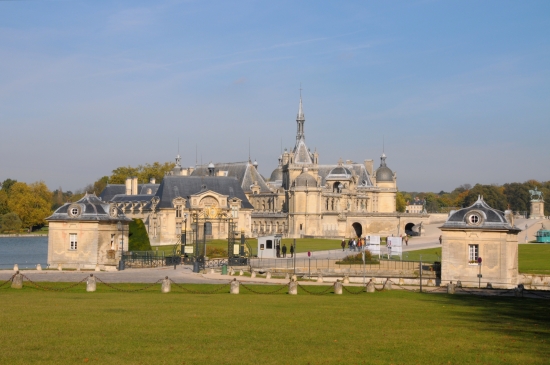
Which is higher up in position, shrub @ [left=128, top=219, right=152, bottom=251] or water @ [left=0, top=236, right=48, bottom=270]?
shrub @ [left=128, top=219, right=152, bottom=251]


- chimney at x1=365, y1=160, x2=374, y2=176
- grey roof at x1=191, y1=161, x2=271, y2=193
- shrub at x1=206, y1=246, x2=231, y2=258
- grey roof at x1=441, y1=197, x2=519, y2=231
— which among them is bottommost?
shrub at x1=206, y1=246, x2=231, y2=258

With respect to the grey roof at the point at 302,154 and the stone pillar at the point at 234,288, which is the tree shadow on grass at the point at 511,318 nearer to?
the stone pillar at the point at 234,288

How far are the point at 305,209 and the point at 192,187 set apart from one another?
13.9 meters

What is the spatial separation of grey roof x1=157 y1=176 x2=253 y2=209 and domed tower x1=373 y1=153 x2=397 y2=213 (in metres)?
27.5

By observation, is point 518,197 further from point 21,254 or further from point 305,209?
point 21,254

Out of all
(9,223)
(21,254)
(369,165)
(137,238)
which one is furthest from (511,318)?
(9,223)

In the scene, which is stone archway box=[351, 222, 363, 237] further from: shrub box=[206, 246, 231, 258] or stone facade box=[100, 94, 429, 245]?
shrub box=[206, 246, 231, 258]

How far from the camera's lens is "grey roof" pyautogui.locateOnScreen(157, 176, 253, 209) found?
82.9 meters

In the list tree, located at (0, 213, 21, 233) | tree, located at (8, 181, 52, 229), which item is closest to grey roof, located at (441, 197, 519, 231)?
tree, located at (0, 213, 21, 233)

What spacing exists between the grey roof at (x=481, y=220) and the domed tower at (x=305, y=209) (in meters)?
50.7

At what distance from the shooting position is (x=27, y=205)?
110 metres

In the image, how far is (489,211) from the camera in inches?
1586

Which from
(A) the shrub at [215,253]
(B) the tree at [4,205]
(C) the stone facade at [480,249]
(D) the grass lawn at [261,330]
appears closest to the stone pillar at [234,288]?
(D) the grass lawn at [261,330]

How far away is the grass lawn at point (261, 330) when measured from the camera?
52.5ft
